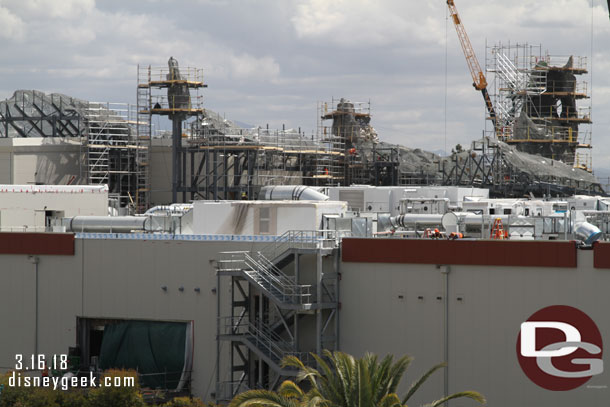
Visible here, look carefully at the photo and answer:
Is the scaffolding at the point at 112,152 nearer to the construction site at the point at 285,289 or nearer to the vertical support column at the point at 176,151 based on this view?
the vertical support column at the point at 176,151

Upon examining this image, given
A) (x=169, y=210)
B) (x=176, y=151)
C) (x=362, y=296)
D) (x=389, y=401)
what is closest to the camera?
(x=389, y=401)

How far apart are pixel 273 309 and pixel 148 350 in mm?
5138

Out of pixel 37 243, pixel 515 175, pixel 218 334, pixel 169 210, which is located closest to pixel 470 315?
pixel 218 334

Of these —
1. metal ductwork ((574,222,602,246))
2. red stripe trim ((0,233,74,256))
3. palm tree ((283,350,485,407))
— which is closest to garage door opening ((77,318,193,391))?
red stripe trim ((0,233,74,256))

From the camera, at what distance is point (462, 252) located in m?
33.6

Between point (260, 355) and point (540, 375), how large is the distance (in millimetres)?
8973

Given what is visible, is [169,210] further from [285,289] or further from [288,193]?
[285,289]

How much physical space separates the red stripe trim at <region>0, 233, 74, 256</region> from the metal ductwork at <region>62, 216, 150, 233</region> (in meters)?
4.86

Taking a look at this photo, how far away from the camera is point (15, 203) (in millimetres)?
52844

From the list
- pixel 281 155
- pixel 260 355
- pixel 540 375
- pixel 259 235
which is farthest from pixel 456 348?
pixel 281 155

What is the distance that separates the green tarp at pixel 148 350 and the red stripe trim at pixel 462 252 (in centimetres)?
704

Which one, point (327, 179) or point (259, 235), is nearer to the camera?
point (259, 235)

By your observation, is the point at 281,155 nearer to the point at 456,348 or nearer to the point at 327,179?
the point at 327,179

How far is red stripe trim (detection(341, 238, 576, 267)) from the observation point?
3241 centimetres
